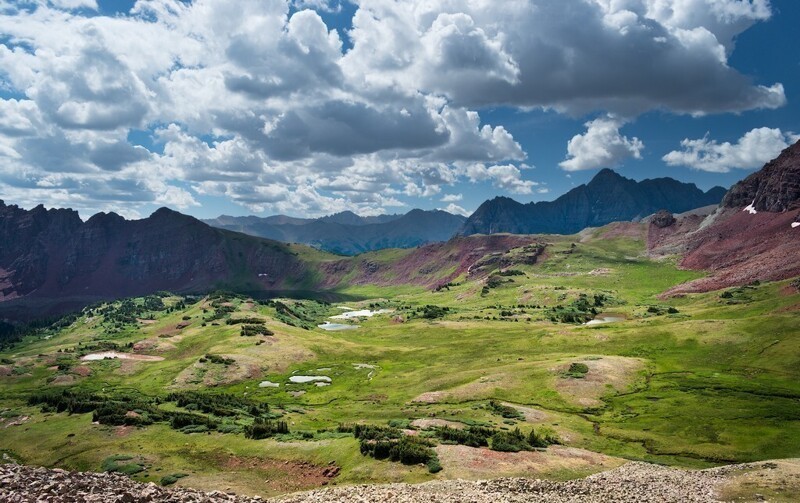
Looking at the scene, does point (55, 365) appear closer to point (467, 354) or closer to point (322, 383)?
point (322, 383)

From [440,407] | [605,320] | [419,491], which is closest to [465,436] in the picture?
[419,491]

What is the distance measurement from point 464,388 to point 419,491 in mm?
63901

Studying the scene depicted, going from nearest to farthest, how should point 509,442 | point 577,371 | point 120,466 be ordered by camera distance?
point 120,466 < point 509,442 < point 577,371

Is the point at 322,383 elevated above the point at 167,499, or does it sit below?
below

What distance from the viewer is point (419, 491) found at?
42.7 meters

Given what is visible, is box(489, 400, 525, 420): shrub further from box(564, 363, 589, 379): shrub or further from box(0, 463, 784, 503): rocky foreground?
box(0, 463, 784, 503): rocky foreground

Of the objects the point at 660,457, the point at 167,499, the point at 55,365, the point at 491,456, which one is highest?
the point at 167,499

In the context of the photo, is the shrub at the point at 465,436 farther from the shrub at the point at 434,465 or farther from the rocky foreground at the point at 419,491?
the rocky foreground at the point at 419,491

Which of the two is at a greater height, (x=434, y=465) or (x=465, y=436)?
(x=434, y=465)

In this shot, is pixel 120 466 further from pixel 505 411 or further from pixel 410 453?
pixel 505 411

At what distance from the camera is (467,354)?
152 metres

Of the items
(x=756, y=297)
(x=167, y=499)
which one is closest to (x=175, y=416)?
(x=167, y=499)

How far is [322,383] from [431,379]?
30210mm

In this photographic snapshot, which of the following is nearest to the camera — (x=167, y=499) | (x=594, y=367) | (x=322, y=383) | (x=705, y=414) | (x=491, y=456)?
(x=167, y=499)
